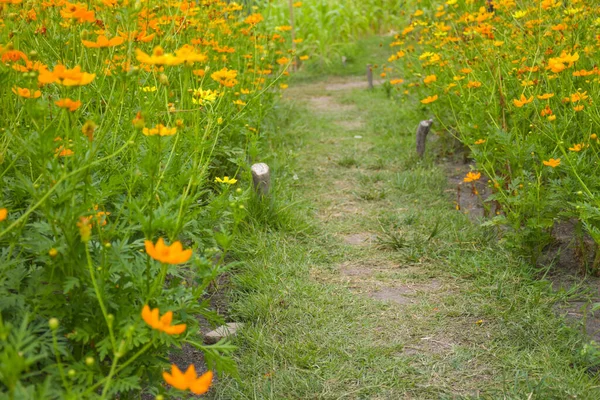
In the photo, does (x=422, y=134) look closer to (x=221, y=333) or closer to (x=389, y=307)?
(x=389, y=307)

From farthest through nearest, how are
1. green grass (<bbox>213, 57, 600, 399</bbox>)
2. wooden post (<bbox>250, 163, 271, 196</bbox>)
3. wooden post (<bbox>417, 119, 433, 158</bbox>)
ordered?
wooden post (<bbox>417, 119, 433, 158</bbox>) < wooden post (<bbox>250, 163, 271, 196</bbox>) < green grass (<bbox>213, 57, 600, 399</bbox>)

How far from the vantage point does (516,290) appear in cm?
282

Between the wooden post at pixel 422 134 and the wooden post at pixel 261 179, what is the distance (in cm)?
162

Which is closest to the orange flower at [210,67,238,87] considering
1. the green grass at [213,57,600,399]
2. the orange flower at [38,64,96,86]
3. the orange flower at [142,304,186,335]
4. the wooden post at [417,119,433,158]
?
the green grass at [213,57,600,399]

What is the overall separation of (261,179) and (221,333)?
1129 mm

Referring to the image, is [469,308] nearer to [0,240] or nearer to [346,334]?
[346,334]

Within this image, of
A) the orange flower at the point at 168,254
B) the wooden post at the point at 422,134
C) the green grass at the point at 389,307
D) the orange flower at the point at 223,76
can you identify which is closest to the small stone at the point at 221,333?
the green grass at the point at 389,307

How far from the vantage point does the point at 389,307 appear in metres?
2.80

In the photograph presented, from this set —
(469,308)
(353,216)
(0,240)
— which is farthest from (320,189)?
(0,240)

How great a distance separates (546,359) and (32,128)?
2.06 metres

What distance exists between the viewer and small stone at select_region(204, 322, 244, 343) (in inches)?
101

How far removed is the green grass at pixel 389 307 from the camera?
228cm

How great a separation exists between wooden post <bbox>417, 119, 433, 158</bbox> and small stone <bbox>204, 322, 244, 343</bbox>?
2.58m

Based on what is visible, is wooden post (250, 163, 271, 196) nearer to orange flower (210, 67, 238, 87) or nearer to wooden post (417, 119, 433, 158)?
orange flower (210, 67, 238, 87)
